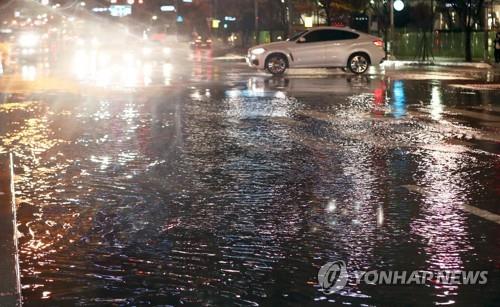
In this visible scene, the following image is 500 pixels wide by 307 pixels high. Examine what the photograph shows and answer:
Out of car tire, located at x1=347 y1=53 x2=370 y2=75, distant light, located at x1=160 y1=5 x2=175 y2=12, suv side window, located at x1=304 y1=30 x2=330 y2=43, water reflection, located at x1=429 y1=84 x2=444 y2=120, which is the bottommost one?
water reflection, located at x1=429 y1=84 x2=444 y2=120

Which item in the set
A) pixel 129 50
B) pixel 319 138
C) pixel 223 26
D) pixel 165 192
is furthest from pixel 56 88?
pixel 223 26

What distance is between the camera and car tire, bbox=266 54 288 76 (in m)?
30.3

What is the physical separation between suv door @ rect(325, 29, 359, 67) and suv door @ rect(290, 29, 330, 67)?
0.57ft

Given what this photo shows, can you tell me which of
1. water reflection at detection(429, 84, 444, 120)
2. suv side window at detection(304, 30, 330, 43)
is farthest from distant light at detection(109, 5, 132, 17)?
water reflection at detection(429, 84, 444, 120)

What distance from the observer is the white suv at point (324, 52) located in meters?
30.3

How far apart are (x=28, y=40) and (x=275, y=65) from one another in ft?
117

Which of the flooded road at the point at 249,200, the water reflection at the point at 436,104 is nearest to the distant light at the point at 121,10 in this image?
the water reflection at the point at 436,104

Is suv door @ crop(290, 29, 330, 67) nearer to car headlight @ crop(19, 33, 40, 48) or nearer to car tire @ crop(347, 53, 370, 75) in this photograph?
car tire @ crop(347, 53, 370, 75)

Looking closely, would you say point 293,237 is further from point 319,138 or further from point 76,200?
point 319,138

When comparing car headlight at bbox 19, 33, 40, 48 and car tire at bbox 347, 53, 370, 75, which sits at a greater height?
car headlight at bbox 19, 33, 40, 48

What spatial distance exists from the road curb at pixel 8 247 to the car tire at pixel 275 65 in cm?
2003

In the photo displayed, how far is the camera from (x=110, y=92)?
22312mm

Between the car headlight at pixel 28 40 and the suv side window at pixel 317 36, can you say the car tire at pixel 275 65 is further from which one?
the car headlight at pixel 28 40

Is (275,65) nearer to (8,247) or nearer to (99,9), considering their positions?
(8,247)
